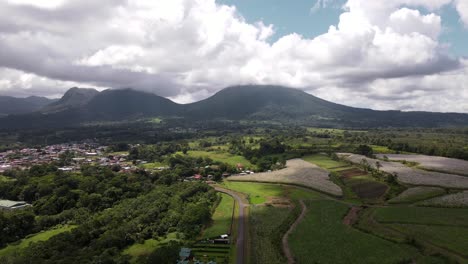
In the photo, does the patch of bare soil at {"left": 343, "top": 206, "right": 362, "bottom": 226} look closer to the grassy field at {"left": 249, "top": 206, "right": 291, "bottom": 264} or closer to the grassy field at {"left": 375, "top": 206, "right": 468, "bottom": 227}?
the grassy field at {"left": 375, "top": 206, "right": 468, "bottom": 227}

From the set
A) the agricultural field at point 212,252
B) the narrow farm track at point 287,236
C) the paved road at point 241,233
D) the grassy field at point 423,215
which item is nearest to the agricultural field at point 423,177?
the grassy field at point 423,215

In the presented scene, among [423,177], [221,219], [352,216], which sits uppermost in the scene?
[423,177]

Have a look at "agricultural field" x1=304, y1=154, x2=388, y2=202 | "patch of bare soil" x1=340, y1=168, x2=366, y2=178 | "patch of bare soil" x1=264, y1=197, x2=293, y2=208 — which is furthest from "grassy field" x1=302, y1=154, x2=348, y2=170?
"patch of bare soil" x1=264, y1=197, x2=293, y2=208

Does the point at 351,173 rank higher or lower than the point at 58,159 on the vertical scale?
higher

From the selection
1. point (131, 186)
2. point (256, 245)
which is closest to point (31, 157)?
point (131, 186)

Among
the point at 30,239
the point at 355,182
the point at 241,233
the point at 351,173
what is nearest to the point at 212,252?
the point at 241,233

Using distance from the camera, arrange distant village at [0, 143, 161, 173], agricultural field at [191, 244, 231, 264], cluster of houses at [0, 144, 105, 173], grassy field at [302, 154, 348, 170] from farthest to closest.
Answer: cluster of houses at [0, 144, 105, 173] < distant village at [0, 143, 161, 173] < grassy field at [302, 154, 348, 170] < agricultural field at [191, 244, 231, 264]

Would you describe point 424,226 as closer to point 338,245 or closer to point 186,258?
point 338,245
